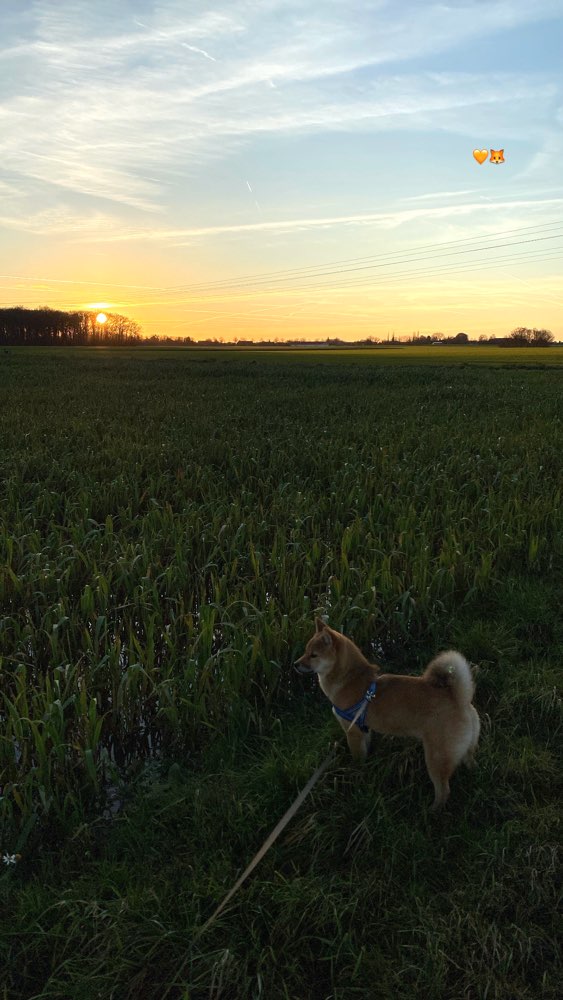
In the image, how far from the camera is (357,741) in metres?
3.32

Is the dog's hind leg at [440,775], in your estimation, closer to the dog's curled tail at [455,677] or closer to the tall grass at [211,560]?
the dog's curled tail at [455,677]

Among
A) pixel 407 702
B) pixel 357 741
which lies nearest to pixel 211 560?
pixel 357 741

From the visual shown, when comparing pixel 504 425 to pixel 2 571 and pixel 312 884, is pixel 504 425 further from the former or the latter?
pixel 312 884

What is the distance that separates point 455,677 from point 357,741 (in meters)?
0.78

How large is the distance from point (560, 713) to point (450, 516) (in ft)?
12.6

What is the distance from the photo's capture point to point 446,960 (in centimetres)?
236

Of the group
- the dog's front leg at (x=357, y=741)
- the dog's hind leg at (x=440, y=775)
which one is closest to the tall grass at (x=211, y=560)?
the dog's front leg at (x=357, y=741)

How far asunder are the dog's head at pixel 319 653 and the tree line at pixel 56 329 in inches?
5438

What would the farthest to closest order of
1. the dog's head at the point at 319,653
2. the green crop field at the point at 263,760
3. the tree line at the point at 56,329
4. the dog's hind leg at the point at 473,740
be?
the tree line at the point at 56,329 < the dog's head at the point at 319,653 < the dog's hind leg at the point at 473,740 < the green crop field at the point at 263,760

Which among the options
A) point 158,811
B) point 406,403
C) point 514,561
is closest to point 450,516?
point 514,561

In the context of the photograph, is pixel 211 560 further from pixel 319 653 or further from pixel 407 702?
pixel 407 702

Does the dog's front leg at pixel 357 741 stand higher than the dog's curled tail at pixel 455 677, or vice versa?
the dog's curled tail at pixel 455 677

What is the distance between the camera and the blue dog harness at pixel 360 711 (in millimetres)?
3178

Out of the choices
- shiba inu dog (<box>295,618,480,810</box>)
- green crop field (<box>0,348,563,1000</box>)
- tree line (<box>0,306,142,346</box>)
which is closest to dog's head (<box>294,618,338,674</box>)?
shiba inu dog (<box>295,618,480,810</box>)
